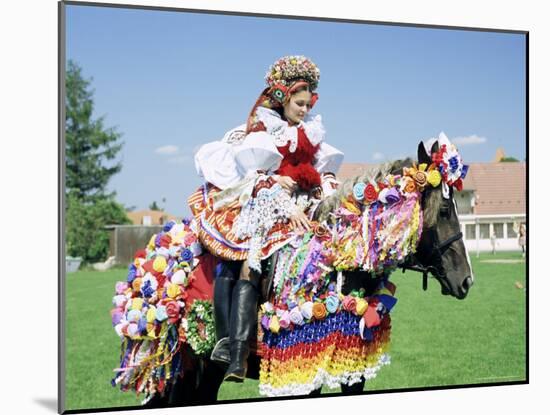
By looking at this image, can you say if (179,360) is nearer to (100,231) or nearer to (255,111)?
(100,231)

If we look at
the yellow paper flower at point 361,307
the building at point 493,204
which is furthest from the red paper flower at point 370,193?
the building at point 493,204

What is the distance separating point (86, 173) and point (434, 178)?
1.98 m

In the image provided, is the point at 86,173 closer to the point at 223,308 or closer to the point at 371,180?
the point at 223,308

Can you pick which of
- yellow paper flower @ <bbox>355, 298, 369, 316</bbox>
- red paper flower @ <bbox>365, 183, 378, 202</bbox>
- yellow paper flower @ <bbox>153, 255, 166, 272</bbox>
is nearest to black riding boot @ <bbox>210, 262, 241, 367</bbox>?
yellow paper flower @ <bbox>153, 255, 166, 272</bbox>

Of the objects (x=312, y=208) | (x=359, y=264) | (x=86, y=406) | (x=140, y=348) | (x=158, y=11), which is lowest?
(x=86, y=406)

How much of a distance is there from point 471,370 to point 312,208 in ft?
6.07

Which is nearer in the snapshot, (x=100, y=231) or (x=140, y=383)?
(x=140, y=383)

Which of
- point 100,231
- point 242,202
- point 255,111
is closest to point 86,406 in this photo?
point 100,231

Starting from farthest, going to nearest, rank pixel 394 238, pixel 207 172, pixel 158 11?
1. pixel 158 11
2. pixel 207 172
3. pixel 394 238

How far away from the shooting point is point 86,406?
4797mm

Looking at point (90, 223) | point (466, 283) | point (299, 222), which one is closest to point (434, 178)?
point (466, 283)

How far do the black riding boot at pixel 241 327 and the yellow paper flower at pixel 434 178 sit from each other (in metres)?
1.04

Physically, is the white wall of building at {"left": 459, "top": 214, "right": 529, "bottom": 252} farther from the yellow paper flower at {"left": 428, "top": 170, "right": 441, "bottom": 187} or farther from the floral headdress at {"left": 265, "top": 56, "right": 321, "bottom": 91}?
the floral headdress at {"left": 265, "top": 56, "right": 321, "bottom": 91}

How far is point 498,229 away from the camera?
586 centimetres
